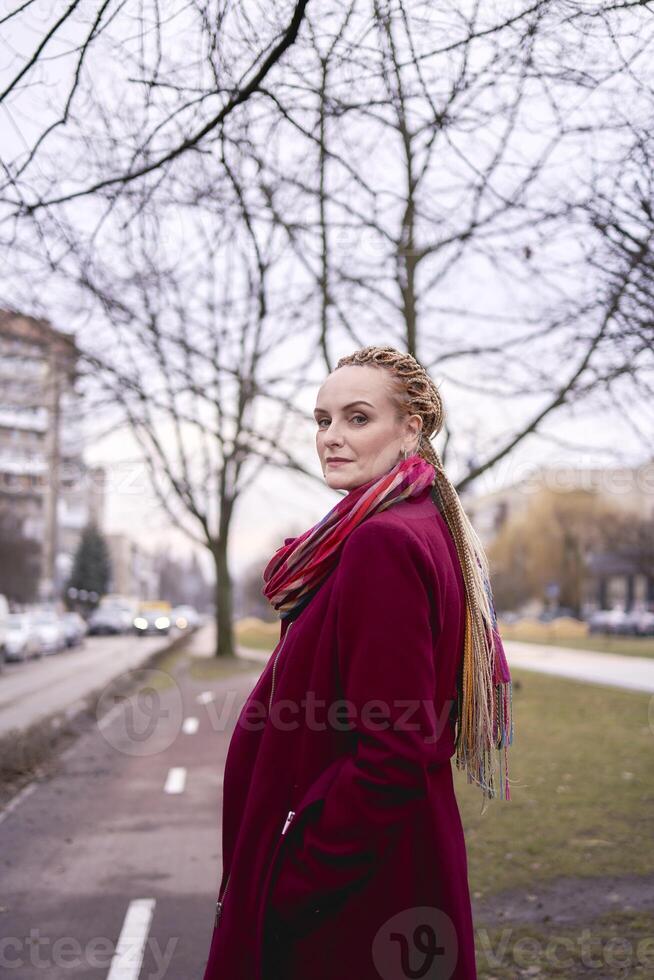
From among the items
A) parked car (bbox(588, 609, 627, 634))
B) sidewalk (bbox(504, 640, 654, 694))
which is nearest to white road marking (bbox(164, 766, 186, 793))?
sidewalk (bbox(504, 640, 654, 694))

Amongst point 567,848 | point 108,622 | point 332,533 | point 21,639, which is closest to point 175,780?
point 567,848

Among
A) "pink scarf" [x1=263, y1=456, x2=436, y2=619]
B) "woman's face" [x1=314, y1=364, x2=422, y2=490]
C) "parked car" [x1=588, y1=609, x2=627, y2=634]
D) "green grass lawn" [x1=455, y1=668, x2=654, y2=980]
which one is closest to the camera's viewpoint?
"pink scarf" [x1=263, y1=456, x2=436, y2=619]

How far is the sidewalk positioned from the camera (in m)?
19.8

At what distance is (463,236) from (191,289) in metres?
4.27

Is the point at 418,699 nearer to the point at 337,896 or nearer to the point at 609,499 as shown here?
the point at 337,896

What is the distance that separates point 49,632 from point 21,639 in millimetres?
4177

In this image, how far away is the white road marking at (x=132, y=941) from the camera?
13.4ft

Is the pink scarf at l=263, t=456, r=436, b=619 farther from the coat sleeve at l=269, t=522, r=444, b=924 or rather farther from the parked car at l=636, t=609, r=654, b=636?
the parked car at l=636, t=609, r=654, b=636

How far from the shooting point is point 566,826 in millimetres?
6812

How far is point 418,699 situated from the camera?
1.80 metres

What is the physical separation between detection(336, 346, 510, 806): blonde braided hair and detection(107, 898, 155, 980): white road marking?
2.56 metres

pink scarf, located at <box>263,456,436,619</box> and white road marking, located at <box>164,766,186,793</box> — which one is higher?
pink scarf, located at <box>263,456,436,619</box>

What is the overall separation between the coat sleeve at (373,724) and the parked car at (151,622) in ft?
157

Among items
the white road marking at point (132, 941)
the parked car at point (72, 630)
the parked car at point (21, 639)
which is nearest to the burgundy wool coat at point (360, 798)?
the white road marking at point (132, 941)
